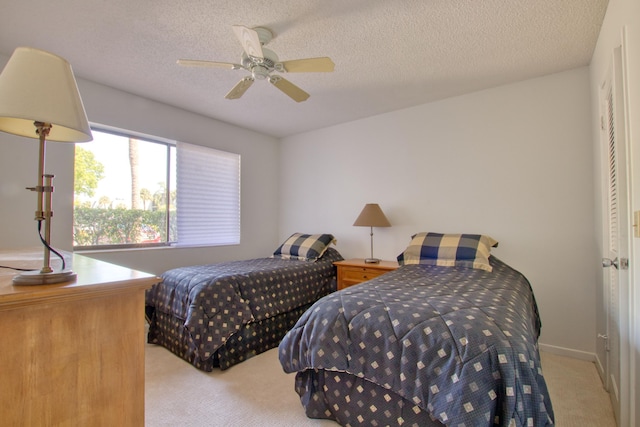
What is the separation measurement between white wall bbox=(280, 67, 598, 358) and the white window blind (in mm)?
1367

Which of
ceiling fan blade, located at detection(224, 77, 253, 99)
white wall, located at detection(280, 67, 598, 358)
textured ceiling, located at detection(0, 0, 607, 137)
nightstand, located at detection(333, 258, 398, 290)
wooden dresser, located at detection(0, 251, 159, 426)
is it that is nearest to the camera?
wooden dresser, located at detection(0, 251, 159, 426)

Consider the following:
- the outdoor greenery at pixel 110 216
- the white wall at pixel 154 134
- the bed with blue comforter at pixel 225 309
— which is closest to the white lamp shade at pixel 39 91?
the bed with blue comforter at pixel 225 309

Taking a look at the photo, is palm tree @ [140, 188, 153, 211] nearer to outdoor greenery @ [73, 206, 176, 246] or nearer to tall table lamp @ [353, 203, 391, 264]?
outdoor greenery @ [73, 206, 176, 246]

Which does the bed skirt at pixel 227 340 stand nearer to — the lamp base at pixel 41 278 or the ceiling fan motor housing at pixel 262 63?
the lamp base at pixel 41 278

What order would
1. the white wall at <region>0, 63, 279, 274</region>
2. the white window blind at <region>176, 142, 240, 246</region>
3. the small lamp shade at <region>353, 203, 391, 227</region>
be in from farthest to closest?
the white window blind at <region>176, 142, 240, 246</region>
the small lamp shade at <region>353, 203, 391, 227</region>
the white wall at <region>0, 63, 279, 274</region>

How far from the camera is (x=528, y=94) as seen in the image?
2.73 metres

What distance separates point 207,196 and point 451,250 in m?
2.78

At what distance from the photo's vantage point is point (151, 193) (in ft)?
10.8

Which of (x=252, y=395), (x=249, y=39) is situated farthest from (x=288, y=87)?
(x=252, y=395)

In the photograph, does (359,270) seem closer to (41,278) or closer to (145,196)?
(145,196)

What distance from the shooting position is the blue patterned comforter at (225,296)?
2.21m

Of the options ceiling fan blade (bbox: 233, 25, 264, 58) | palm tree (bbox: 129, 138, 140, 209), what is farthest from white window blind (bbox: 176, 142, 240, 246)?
ceiling fan blade (bbox: 233, 25, 264, 58)

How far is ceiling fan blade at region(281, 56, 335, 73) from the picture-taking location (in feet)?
6.07

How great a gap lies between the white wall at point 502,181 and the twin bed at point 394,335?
395mm
